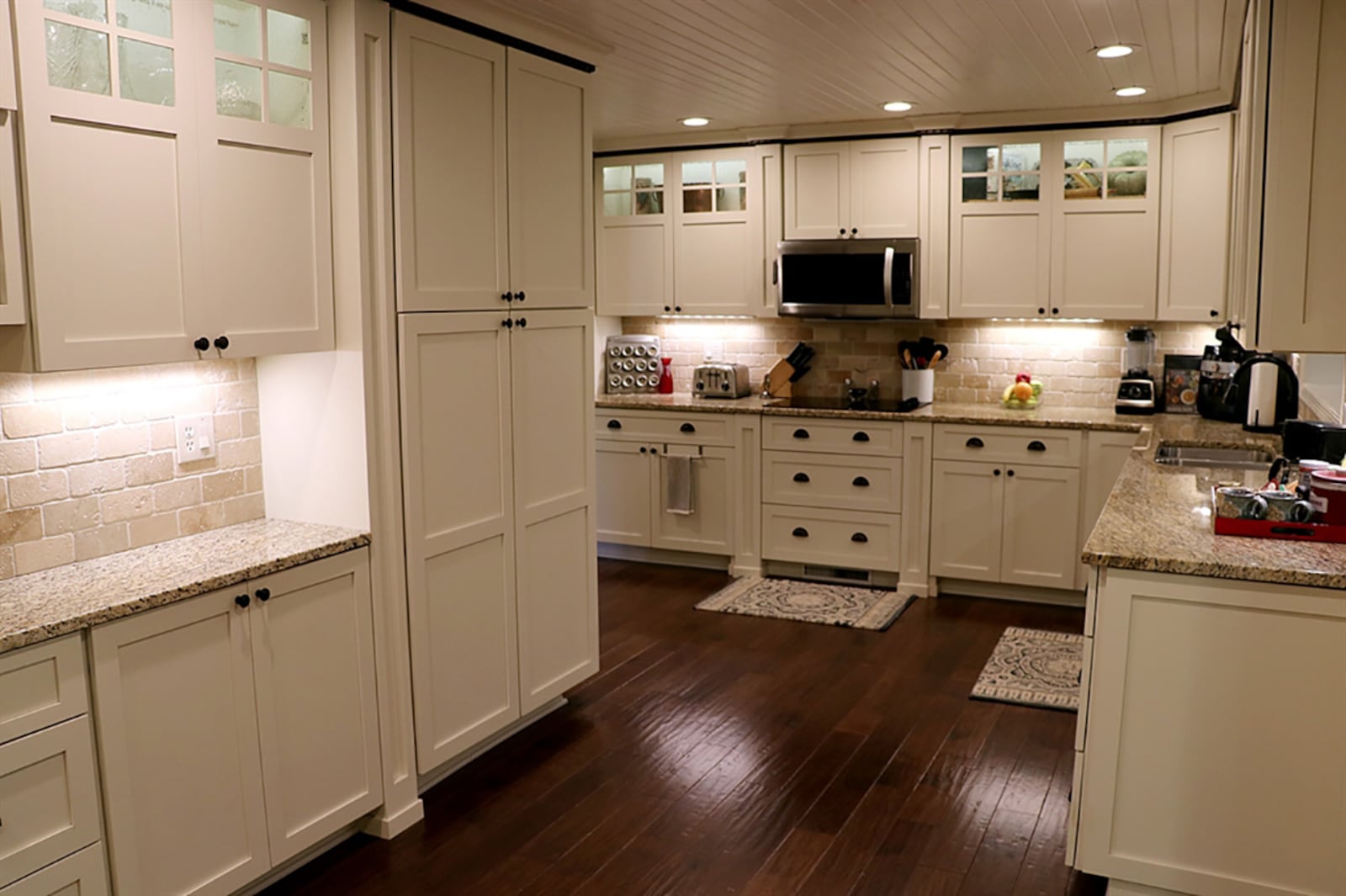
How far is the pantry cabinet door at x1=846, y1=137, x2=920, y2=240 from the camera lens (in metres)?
5.52

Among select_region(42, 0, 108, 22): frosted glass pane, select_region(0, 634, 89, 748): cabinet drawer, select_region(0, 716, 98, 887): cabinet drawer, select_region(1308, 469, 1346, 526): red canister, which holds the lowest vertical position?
select_region(0, 716, 98, 887): cabinet drawer

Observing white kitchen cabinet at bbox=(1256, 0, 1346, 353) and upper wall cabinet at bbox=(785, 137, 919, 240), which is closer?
white kitchen cabinet at bbox=(1256, 0, 1346, 353)

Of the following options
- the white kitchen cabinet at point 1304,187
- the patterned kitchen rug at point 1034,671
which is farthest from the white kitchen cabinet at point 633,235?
the white kitchen cabinet at point 1304,187

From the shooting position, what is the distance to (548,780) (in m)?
3.45

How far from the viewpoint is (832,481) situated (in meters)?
5.56

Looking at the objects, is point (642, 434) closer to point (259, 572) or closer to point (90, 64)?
point (259, 572)

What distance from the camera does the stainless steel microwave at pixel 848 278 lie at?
18.1ft

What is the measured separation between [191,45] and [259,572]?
1.22 meters

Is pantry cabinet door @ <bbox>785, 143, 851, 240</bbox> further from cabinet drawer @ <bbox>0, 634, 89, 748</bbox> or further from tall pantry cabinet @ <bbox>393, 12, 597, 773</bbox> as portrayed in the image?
cabinet drawer @ <bbox>0, 634, 89, 748</bbox>

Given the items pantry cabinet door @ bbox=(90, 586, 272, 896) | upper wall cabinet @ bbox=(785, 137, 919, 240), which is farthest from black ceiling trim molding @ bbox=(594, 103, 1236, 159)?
pantry cabinet door @ bbox=(90, 586, 272, 896)

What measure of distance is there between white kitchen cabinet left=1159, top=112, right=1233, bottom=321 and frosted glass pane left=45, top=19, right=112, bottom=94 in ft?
14.7

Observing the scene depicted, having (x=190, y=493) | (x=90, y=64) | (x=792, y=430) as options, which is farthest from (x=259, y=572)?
(x=792, y=430)

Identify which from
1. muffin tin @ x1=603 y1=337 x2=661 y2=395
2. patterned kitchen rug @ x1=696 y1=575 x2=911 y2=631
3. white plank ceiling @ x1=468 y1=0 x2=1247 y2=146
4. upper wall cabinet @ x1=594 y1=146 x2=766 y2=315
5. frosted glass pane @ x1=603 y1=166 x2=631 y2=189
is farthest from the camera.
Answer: muffin tin @ x1=603 y1=337 x2=661 y2=395

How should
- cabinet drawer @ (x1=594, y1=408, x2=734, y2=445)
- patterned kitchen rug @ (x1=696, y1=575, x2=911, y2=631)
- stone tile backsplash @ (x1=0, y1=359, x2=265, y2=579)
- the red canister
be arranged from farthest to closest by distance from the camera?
cabinet drawer @ (x1=594, y1=408, x2=734, y2=445), patterned kitchen rug @ (x1=696, y1=575, x2=911, y2=631), the red canister, stone tile backsplash @ (x1=0, y1=359, x2=265, y2=579)
